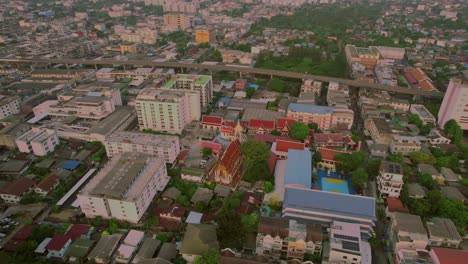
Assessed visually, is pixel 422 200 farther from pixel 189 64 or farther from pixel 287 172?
pixel 189 64

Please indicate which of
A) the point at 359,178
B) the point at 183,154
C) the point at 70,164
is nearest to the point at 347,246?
the point at 359,178

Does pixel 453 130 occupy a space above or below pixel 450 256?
above

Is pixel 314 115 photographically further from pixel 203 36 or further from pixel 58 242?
pixel 203 36

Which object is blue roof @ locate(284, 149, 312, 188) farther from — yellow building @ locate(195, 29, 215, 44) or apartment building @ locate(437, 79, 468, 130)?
yellow building @ locate(195, 29, 215, 44)

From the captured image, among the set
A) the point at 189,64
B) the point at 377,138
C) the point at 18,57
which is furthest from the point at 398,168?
the point at 18,57

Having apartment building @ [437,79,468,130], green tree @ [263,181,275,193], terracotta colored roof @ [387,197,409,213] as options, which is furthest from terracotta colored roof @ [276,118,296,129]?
apartment building @ [437,79,468,130]

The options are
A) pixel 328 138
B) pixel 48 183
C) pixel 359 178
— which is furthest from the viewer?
pixel 328 138

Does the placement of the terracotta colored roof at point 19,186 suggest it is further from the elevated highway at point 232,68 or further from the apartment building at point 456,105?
the apartment building at point 456,105
